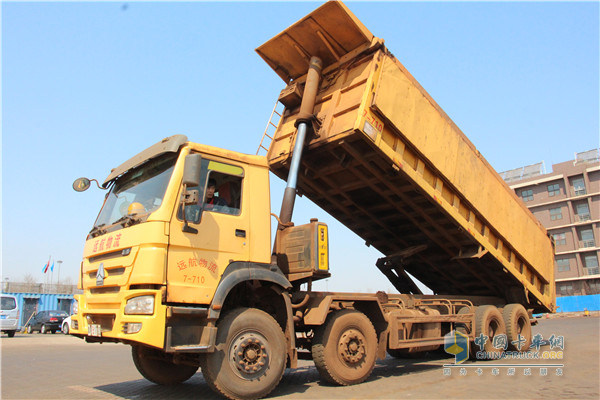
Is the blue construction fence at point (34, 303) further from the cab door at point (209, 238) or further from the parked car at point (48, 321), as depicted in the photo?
the cab door at point (209, 238)

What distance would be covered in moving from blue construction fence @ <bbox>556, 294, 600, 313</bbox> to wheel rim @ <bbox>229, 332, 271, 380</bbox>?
4492 centimetres

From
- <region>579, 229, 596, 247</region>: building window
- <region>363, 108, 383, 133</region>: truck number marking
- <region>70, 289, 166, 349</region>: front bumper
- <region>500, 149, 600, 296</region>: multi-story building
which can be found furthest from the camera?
<region>579, 229, 596, 247</region>: building window

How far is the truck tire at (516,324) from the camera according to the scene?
8703 mm

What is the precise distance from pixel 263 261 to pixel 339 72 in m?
3.28

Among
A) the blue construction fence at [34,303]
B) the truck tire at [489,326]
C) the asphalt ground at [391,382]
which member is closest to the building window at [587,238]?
the asphalt ground at [391,382]

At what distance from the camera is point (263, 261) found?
5305 millimetres

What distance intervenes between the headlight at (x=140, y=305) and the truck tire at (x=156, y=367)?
1563 millimetres

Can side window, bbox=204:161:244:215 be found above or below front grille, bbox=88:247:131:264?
above

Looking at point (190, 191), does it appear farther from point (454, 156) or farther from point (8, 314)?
point (8, 314)

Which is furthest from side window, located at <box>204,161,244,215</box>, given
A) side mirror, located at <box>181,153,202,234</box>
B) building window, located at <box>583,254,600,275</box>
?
building window, located at <box>583,254,600,275</box>

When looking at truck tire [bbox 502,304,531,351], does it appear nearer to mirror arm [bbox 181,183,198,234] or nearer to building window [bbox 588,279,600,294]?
mirror arm [bbox 181,183,198,234]

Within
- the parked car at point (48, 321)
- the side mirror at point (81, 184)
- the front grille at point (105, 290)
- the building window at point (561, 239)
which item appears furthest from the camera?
the building window at point (561, 239)

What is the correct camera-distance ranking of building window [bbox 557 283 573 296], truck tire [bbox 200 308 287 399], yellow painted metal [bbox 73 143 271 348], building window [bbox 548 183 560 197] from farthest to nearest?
building window [bbox 548 183 560 197] < building window [bbox 557 283 573 296] < truck tire [bbox 200 308 287 399] < yellow painted metal [bbox 73 143 271 348]

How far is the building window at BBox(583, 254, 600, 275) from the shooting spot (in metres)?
45.2
